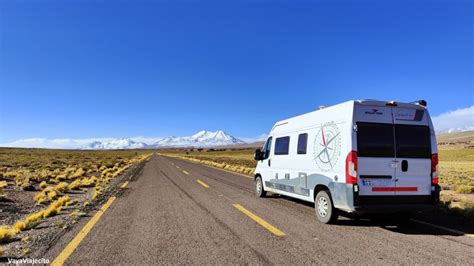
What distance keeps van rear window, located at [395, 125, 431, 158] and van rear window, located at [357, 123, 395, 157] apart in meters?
0.18

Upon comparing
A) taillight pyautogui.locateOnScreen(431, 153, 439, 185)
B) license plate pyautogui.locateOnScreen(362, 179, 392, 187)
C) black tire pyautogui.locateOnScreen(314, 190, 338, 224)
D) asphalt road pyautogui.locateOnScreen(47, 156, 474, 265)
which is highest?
taillight pyautogui.locateOnScreen(431, 153, 439, 185)

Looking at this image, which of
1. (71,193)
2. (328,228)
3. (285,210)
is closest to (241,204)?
(285,210)

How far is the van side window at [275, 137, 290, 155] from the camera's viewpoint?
10195 mm

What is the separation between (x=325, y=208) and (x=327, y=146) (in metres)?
1.38

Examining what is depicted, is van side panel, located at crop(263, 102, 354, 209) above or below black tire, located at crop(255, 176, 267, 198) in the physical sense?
above

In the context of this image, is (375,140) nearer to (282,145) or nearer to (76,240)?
(282,145)

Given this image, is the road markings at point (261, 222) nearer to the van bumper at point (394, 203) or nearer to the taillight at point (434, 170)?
the van bumper at point (394, 203)

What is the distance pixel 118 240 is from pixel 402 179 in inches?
224

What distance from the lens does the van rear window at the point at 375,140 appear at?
23.4 feet

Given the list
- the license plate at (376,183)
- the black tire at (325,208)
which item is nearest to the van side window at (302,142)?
the black tire at (325,208)

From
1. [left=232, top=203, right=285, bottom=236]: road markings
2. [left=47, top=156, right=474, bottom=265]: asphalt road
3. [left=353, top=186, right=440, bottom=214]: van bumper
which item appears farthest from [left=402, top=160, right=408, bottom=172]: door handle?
[left=232, top=203, right=285, bottom=236]: road markings

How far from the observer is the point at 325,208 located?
7910 mm

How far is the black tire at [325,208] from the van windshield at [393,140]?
4.37ft

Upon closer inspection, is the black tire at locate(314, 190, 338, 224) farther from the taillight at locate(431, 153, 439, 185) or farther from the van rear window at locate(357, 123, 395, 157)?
the taillight at locate(431, 153, 439, 185)
